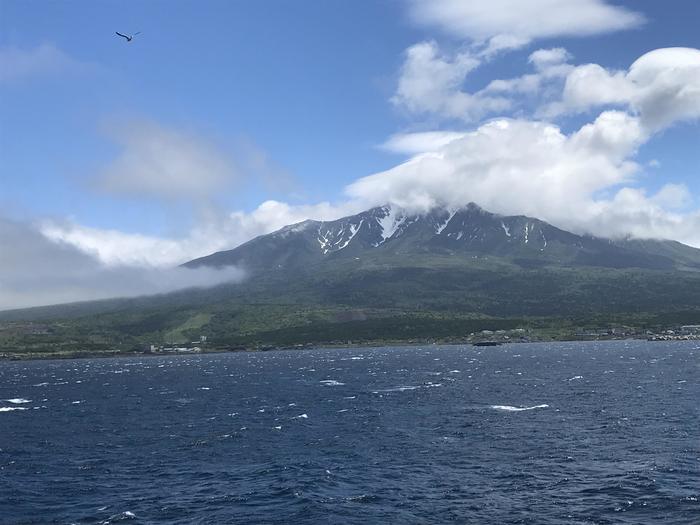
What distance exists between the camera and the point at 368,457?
8494 centimetres

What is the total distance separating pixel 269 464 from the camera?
3265 inches

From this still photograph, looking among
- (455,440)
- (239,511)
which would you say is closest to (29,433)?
(239,511)

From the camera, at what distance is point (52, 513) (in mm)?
64500

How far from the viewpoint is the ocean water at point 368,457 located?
6266cm

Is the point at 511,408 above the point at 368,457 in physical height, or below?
below

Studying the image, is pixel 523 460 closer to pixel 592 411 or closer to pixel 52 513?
pixel 592 411

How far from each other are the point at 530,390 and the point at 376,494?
3587 inches

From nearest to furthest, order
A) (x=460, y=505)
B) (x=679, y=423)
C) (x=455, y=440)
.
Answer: (x=460, y=505) < (x=455, y=440) < (x=679, y=423)

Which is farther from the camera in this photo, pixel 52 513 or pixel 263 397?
pixel 263 397

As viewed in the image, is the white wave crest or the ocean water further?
the white wave crest

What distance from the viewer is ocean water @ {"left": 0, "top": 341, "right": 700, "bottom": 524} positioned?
62.7m

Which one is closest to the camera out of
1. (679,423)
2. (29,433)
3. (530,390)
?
(679,423)

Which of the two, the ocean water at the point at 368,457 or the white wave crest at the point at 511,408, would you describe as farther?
the white wave crest at the point at 511,408

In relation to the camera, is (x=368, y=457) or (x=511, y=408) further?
(x=511, y=408)
